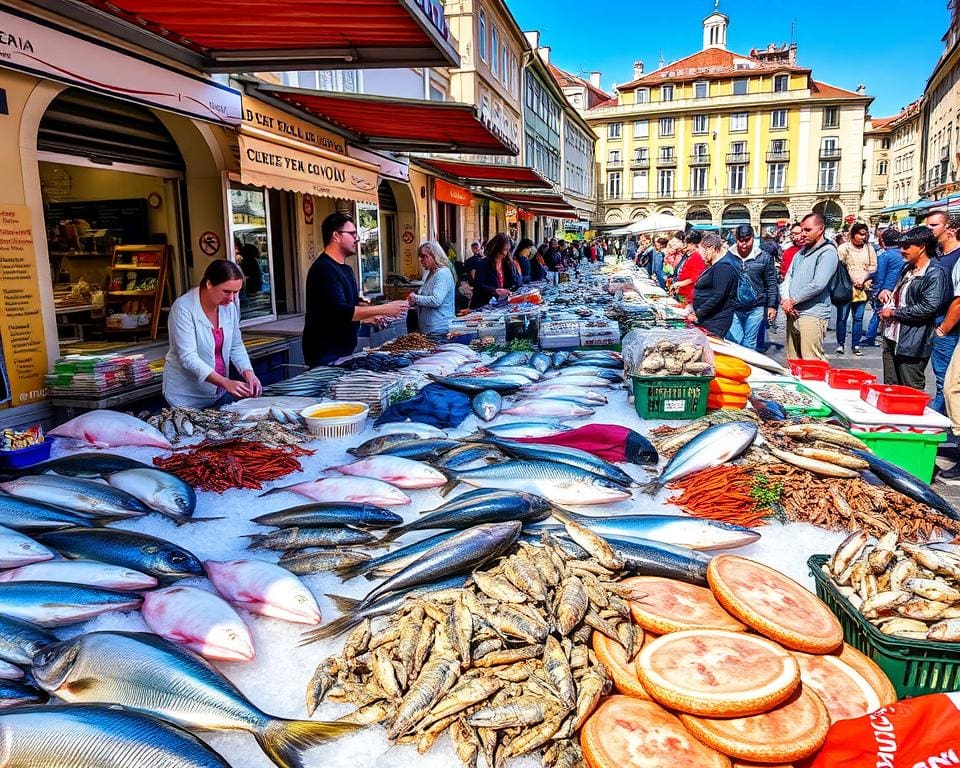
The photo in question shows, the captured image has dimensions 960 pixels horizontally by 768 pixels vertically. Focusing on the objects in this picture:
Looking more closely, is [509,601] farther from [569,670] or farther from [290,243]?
[290,243]

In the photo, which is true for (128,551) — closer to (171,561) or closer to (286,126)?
(171,561)

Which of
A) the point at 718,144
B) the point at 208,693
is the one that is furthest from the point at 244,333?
the point at 718,144

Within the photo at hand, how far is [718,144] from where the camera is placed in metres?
69.0

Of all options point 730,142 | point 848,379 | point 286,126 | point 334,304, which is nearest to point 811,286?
point 848,379

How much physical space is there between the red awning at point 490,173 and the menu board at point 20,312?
33.2 feet

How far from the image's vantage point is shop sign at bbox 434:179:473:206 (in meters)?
16.1

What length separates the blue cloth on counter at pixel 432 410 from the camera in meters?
3.71

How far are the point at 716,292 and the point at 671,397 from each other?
3648mm

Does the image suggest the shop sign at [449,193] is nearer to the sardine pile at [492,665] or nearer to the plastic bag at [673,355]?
the plastic bag at [673,355]

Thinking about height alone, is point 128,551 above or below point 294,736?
above

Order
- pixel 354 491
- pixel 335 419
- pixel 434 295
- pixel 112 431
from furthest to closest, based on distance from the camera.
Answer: pixel 434 295 → pixel 335 419 → pixel 112 431 → pixel 354 491

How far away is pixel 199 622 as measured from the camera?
1.77 metres

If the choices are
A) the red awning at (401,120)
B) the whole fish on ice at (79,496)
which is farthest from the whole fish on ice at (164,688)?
the red awning at (401,120)

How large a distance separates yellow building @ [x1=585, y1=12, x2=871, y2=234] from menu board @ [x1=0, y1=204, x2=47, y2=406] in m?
71.1
